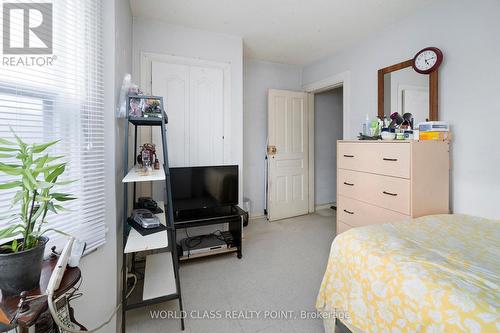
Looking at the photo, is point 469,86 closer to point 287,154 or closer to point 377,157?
point 377,157

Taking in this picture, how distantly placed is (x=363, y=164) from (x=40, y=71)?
7.89 ft

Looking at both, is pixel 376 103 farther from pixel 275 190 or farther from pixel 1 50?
pixel 1 50

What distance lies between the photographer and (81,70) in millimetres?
1244

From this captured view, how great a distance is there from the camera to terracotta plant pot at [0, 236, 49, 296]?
73cm

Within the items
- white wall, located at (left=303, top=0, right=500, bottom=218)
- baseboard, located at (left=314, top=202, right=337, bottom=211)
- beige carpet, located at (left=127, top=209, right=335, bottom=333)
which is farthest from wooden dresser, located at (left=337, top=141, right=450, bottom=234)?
baseboard, located at (left=314, top=202, right=337, bottom=211)

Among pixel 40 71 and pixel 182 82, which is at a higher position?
pixel 182 82

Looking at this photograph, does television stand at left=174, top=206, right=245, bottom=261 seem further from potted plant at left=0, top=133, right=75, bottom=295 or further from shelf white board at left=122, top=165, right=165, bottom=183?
potted plant at left=0, top=133, right=75, bottom=295

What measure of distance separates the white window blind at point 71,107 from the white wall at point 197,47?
1174 mm

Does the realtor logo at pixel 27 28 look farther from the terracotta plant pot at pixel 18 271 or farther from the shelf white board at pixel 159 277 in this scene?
the shelf white board at pixel 159 277

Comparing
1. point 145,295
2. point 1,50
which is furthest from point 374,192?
point 1,50

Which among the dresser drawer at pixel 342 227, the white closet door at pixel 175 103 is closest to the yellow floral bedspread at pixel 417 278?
the dresser drawer at pixel 342 227

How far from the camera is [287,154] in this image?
378cm

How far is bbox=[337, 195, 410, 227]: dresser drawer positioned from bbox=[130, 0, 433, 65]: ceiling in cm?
194

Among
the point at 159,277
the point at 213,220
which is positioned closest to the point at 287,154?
the point at 213,220
